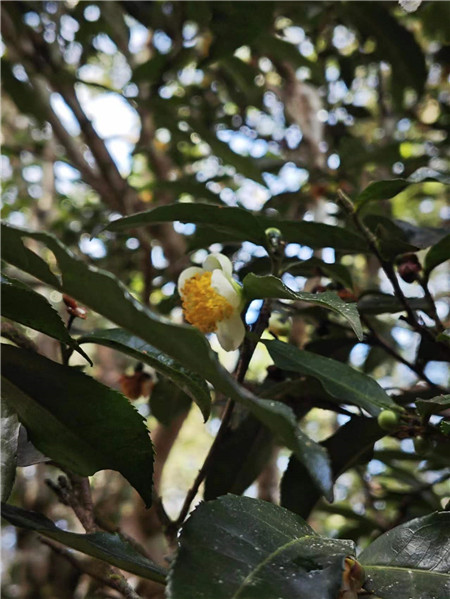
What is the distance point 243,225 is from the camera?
63 centimetres

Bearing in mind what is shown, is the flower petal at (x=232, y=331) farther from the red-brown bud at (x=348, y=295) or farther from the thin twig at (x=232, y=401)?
the red-brown bud at (x=348, y=295)

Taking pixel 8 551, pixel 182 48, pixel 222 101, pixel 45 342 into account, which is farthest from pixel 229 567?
pixel 8 551

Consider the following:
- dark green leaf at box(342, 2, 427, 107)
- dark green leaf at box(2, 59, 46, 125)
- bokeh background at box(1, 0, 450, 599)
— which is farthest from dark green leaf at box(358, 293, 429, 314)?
dark green leaf at box(2, 59, 46, 125)

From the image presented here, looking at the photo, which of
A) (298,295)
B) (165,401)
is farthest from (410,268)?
(165,401)

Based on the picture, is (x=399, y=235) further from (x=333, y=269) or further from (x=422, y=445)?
(x=422, y=445)

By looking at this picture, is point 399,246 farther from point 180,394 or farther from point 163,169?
point 163,169

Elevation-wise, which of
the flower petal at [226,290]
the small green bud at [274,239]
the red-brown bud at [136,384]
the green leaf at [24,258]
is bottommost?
the green leaf at [24,258]

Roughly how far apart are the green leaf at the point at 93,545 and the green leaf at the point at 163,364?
11 cm

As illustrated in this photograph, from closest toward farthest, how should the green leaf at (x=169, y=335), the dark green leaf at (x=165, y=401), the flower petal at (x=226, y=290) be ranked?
1. the green leaf at (x=169, y=335)
2. the flower petal at (x=226, y=290)
3. the dark green leaf at (x=165, y=401)

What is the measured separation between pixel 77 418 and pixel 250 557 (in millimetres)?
165

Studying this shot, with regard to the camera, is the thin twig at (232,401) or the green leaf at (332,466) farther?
the green leaf at (332,466)

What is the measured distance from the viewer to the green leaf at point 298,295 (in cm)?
46

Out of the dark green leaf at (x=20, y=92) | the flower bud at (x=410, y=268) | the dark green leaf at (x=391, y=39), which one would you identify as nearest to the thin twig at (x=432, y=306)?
the flower bud at (x=410, y=268)

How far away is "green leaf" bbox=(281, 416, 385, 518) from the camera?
674mm
